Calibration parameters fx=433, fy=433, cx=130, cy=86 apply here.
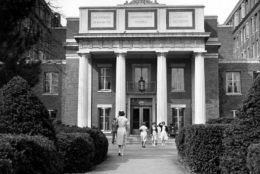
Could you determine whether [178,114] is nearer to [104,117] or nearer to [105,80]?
[104,117]

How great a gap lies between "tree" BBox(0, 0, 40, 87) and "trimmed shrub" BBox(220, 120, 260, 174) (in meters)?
8.23

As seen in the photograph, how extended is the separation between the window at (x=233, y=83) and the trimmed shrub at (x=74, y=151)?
1257 inches

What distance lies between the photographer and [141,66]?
1652 inches

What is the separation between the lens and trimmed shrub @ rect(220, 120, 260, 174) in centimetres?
929

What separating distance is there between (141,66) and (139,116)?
191 inches

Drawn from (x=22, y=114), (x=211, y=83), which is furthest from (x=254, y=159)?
(x=211, y=83)

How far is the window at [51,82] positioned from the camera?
43.4m

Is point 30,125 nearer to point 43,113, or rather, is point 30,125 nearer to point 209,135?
point 43,113

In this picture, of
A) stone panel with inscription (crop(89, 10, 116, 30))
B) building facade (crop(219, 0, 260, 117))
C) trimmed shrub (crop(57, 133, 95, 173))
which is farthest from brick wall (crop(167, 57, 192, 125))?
trimmed shrub (crop(57, 133, 95, 173))

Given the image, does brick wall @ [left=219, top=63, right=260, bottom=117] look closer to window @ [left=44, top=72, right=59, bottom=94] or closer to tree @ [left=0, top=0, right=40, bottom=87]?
window @ [left=44, top=72, right=59, bottom=94]

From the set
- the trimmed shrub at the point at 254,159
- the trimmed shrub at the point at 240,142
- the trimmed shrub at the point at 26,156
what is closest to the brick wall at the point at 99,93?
the trimmed shrub at the point at 240,142

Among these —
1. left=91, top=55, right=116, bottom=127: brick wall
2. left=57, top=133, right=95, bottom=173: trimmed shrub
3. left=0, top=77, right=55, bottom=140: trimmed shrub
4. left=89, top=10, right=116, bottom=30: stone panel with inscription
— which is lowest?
left=57, top=133, right=95, bottom=173: trimmed shrub

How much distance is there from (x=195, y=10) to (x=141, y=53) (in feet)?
20.9

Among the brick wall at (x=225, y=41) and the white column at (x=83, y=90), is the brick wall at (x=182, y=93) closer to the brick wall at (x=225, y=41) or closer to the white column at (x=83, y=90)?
the white column at (x=83, y=90)
